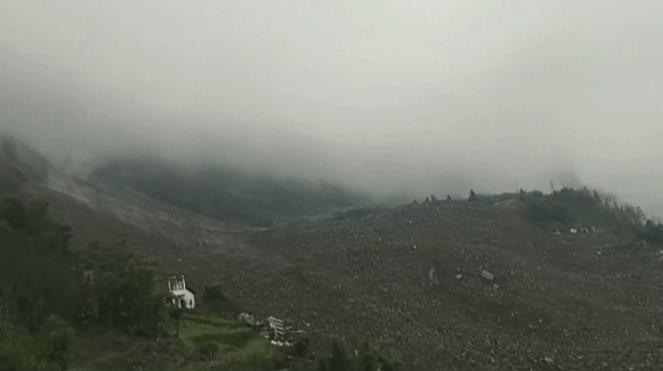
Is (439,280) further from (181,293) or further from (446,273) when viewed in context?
→ (181,293)

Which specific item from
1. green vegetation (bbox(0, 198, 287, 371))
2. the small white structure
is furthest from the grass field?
the small white structure

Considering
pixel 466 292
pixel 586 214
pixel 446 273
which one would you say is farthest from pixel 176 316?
pixel 586 214

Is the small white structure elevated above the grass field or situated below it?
above

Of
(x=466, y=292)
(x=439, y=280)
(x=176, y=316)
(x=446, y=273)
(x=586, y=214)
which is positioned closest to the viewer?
(x=176, y=316)

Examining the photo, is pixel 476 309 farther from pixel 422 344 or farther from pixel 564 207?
pixel 564 207

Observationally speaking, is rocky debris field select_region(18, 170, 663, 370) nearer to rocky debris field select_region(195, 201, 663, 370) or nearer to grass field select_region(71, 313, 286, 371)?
rocky debris field select_region(195, 201, 663, 370)

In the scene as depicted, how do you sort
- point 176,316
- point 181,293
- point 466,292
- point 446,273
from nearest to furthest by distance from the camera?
point 176,316 < point 181,293 < point 466,292 < point 446,273

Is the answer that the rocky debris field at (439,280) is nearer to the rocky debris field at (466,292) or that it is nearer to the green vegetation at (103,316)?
the rocky debris field at (466,292)

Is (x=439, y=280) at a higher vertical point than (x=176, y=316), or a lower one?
lower

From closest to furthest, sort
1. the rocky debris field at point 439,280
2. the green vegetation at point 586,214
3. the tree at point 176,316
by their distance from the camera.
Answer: the tree at point 176,316, the rocky debris field at point 439,280, the green vegetation at point 586,214

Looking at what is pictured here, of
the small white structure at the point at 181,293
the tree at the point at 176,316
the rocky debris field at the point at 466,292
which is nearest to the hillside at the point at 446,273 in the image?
the rocky debris field at the point at 466,292

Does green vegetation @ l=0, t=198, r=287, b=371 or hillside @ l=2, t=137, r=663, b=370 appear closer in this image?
green vegetation @ l=0, t=198, r=287, b=371

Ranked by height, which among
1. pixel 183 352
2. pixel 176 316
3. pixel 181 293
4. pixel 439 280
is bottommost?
pixel 183 352

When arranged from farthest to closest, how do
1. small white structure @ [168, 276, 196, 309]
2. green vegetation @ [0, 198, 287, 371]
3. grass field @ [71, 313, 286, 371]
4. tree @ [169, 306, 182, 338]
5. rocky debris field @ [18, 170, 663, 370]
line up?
small white structure @ [168, 276, 196, 309], rocky debris field @ [18, 170, 663, 370], tree @ [169, 306, 182, 338], green vegetation @ [0, 198, 287, 371], grass field @ [71, 313, 286, 371]
